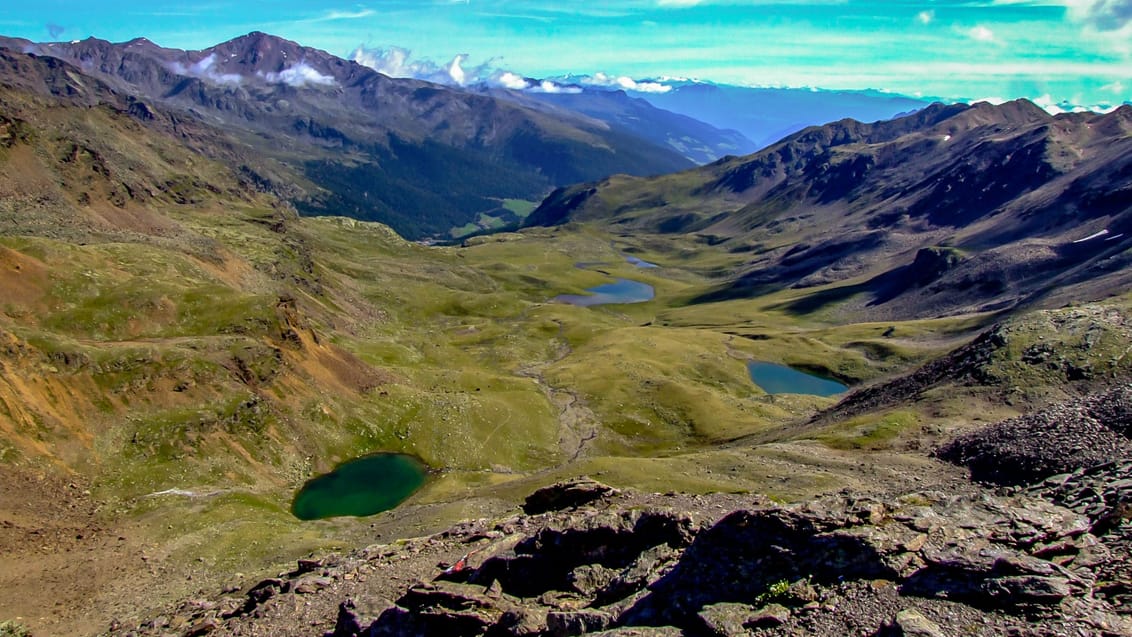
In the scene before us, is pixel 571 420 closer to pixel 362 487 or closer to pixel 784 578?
pixel 362 487

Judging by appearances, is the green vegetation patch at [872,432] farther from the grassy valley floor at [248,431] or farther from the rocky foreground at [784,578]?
the rocky foreground at [784,578]

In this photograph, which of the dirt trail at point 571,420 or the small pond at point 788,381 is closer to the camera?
the dirt trail at point 571,420

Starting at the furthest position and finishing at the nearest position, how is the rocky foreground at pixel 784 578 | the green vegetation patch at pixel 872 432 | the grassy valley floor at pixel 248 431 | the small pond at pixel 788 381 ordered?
1. the small pond at pixel 788 381
2. the green vegetation patch at pixel 872 432
3. the grassy valley floor at pixel 248 431
4. the rocky foreground at pixel 784 578

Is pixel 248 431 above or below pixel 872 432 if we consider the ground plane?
below

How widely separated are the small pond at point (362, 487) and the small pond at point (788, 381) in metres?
96.6

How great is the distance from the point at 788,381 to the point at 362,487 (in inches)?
4575

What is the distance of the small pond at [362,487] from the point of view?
285 ft

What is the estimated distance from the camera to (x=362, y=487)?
94.2 metres

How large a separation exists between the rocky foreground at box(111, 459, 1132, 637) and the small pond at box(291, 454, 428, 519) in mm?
43707

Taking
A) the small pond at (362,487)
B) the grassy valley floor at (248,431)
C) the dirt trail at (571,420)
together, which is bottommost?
the dirt trail at (571,420)

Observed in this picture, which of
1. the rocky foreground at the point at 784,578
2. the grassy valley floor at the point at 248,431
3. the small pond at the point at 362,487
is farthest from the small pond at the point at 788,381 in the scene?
the rocky foreground at the point at 784,578

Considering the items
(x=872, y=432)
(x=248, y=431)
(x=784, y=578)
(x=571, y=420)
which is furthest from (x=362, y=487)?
(x=784, y=578)

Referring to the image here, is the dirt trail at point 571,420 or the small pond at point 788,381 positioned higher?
the dirt trail at point 571,420

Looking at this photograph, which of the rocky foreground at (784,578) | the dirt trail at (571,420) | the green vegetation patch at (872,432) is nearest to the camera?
the rocky foreground at (784,578)
